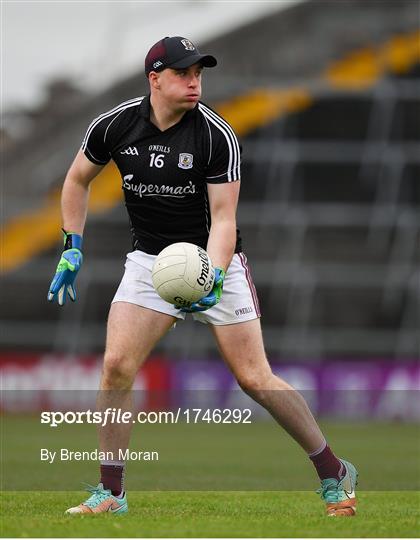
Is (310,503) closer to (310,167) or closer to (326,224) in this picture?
(326,224)

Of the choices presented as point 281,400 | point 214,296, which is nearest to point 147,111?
point 214,296

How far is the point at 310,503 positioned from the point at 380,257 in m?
16.2

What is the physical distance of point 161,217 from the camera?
7.59 meters

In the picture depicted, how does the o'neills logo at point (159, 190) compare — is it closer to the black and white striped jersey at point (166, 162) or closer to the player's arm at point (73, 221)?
the black and white striped jersey at point (166, 162)

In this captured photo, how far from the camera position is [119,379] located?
24.0 feet

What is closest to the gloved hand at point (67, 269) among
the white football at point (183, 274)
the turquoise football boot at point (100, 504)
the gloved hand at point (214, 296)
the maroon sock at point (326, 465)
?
the white football at point (183, 274)

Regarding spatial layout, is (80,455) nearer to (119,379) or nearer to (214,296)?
(119,379)

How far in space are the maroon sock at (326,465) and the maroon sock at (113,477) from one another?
103cm

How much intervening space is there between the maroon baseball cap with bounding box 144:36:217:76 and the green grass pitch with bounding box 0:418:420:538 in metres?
2.32

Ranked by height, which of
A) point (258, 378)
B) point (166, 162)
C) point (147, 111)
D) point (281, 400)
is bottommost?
point (281, 400)

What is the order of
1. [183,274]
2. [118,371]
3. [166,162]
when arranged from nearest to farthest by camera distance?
1. [183,274]
2. [118,371]
3. [166,162]

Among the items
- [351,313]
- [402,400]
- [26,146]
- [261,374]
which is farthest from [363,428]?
[261,374]

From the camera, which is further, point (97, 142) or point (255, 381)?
point (97, 142)

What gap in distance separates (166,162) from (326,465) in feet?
Result: 5.97
